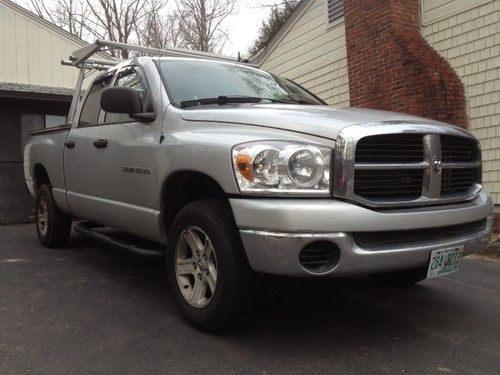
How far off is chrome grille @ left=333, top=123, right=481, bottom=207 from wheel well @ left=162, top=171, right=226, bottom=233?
83cm

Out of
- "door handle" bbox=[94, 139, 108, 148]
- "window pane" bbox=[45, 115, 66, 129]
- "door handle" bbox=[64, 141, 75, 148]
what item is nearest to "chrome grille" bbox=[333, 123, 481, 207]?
"door handle" bbox=[94, 139, 108, 148]

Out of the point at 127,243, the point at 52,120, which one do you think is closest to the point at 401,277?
the point at 127,243

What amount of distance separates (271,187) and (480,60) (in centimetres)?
573

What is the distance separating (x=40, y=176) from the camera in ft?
21.5

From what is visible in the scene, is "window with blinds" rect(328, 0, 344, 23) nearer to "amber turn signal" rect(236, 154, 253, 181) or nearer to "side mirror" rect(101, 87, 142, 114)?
"side mirror" rect(101, 87, 142, 114)

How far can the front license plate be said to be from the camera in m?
3.05

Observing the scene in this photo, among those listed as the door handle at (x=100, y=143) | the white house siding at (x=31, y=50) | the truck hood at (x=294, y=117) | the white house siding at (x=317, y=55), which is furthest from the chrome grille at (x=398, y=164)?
the white house siding at (x=31, y=50)

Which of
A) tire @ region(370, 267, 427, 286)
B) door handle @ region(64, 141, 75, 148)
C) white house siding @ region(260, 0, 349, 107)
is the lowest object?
tire @ region(370, 267, 427, 286)

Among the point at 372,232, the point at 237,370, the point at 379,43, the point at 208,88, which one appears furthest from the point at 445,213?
the point at 379,43

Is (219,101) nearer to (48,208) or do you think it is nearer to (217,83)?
(217,83)

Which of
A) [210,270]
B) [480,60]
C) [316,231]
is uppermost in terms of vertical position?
[480,60]

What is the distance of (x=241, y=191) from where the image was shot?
9.53 ft

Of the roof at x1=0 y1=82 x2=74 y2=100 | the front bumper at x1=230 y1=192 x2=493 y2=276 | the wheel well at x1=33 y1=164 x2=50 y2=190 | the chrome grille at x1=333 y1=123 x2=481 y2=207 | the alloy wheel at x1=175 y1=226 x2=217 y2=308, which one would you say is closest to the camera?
the front bumper at x1=230 y1=192 x2=493 y2=276

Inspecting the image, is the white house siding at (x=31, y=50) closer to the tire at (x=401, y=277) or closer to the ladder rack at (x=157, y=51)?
the ladder rack at (x=157, y=51)
